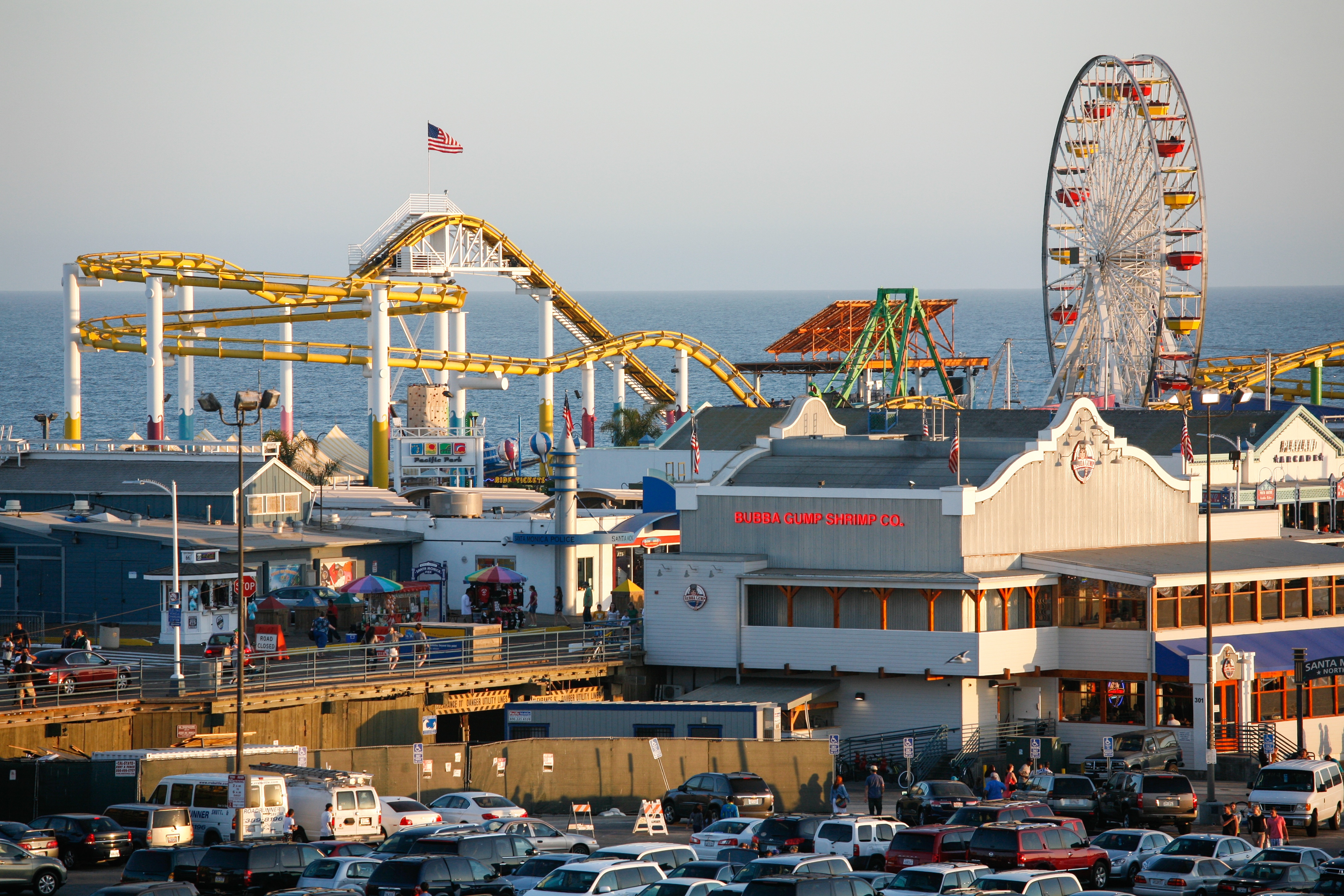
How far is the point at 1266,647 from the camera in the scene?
47.2 m

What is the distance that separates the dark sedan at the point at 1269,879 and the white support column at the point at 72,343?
60.7 m

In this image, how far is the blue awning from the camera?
45625 mm

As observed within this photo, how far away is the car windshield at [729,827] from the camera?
111ft

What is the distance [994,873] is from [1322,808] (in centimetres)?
1373

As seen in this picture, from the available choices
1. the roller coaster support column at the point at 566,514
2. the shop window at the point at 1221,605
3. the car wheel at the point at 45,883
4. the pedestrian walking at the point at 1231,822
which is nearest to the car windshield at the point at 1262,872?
the pedestrian walking at the point at 1231,822

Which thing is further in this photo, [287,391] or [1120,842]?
[287,391]

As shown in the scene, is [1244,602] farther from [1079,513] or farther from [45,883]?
[45,883]

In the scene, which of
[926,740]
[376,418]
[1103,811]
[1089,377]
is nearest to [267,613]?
[926,740]

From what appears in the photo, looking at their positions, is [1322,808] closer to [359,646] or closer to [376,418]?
[359,646]

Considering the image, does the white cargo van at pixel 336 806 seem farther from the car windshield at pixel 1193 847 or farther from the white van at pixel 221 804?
the car windshield at pixel 1193 847

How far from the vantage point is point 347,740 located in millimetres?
42344

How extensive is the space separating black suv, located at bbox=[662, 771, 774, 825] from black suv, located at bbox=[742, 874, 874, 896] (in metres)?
12.7

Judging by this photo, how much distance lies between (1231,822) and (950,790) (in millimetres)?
5670

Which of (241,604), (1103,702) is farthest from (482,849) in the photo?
(1103,702)
